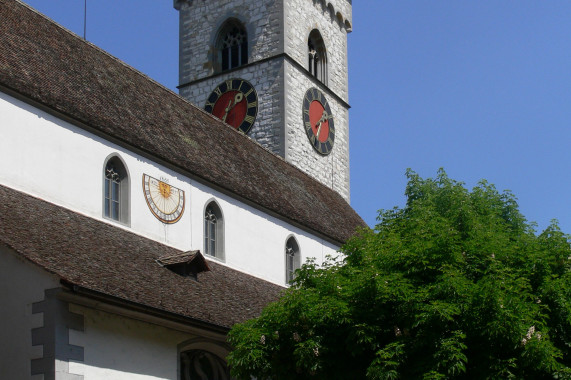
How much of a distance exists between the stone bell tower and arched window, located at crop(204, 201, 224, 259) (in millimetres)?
10854

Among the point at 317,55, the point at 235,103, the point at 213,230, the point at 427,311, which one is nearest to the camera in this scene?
the point at 427,311

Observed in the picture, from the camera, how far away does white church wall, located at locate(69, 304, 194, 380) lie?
17734 mm

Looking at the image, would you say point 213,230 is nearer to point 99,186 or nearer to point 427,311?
point 99,186

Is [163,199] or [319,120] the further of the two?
[319,120]

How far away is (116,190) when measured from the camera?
74.1ft

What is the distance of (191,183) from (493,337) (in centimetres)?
1031

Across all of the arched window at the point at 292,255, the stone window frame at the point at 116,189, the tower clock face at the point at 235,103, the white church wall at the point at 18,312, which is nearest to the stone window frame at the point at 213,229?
the stone window frame at the point at 116,189

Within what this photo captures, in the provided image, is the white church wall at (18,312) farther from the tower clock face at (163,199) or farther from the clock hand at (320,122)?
the clock hand at (320,122)

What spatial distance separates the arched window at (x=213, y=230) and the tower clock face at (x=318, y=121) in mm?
12930

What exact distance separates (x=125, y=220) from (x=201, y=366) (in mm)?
3628

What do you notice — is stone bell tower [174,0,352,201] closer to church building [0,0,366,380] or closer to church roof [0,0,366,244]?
church building [0,0,366,380]

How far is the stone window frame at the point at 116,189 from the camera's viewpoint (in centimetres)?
2214

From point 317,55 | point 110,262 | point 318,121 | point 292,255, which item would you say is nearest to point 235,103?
point 318,121

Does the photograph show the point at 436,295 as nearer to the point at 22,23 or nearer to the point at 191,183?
the point at 191,183
